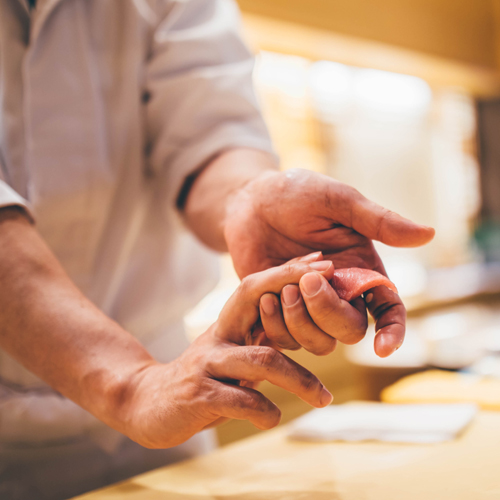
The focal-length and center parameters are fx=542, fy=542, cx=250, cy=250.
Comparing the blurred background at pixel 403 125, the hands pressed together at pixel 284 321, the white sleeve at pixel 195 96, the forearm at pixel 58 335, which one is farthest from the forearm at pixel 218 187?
the blurred background at pixel 403 125

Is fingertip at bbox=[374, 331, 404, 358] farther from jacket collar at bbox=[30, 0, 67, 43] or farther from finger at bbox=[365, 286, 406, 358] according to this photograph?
jacket collar at bbox=[30, 0, 67, 43]

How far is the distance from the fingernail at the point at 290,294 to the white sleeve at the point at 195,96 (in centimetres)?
47

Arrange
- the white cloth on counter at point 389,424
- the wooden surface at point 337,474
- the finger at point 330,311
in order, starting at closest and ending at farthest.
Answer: the finger at point 330,311, the wooden surface at point 337,474, the white cloth on counter at point 389,424

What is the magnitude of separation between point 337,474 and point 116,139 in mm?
684

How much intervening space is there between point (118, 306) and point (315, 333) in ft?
1.79

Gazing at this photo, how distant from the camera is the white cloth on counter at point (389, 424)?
0.87m

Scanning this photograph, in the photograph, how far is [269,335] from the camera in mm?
595

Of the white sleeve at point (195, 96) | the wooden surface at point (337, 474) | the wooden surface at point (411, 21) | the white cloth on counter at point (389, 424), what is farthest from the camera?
the wooden surface at point (411, 21)

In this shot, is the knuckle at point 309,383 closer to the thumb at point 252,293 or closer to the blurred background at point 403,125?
the thumb at point 252,293

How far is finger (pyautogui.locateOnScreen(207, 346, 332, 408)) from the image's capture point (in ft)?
1.88

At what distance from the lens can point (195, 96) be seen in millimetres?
1007

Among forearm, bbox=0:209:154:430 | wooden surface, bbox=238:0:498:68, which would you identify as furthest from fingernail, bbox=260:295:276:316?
wooden surface, bbox=238:0:498:68

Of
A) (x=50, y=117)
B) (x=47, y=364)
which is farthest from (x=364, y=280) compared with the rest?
(x=50, y=117)

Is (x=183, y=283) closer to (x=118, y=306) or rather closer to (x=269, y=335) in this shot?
(x=118, y=306)
